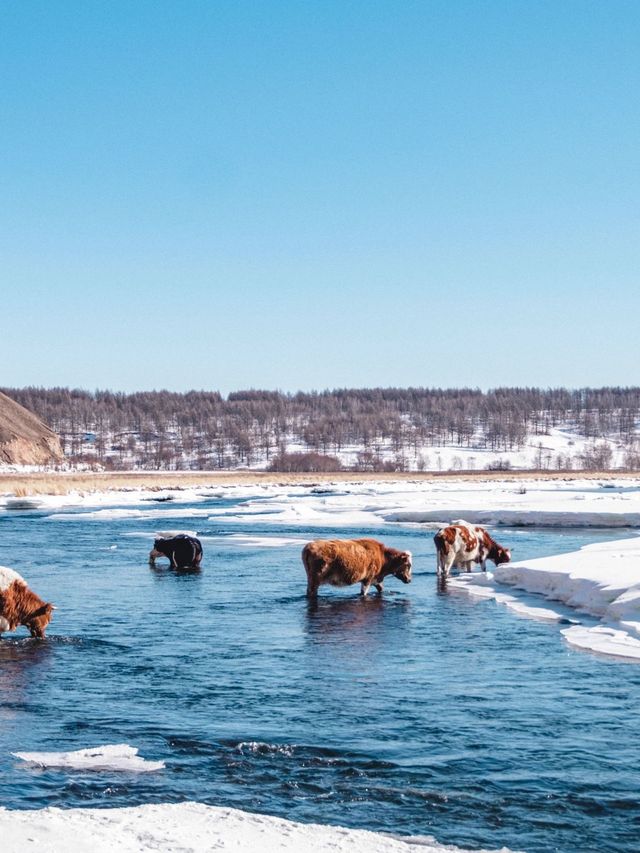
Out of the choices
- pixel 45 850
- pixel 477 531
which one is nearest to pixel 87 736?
pixel 45 850

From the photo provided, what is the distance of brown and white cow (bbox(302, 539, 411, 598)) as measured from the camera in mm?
17983

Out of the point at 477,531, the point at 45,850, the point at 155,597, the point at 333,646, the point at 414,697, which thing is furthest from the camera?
the point at 477,531

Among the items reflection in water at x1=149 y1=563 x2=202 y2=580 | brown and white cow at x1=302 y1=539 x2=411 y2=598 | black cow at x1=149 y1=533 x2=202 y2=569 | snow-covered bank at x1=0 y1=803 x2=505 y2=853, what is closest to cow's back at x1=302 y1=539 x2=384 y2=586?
brown and white cow at x1=302 y1=539 x2=411 y2=598

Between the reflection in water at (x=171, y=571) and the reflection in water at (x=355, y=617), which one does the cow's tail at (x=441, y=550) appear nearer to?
the reflection in water at (x=355, y=617)

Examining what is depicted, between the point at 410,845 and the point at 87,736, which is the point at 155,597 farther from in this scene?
the point at 410,845

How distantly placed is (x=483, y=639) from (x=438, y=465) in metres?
164

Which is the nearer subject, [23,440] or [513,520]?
[513,520]

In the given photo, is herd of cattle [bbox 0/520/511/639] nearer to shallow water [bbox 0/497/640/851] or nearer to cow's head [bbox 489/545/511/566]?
cow's head [bbox 489/545/511/566]

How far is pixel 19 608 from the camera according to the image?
14070 mm

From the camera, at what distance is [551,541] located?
3183 cm

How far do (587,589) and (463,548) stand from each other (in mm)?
5823

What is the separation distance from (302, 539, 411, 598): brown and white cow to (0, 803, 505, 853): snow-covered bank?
35.0 ft

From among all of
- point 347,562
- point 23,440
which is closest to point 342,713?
point 347,562

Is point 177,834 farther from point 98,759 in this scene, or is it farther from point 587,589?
point 587,589
